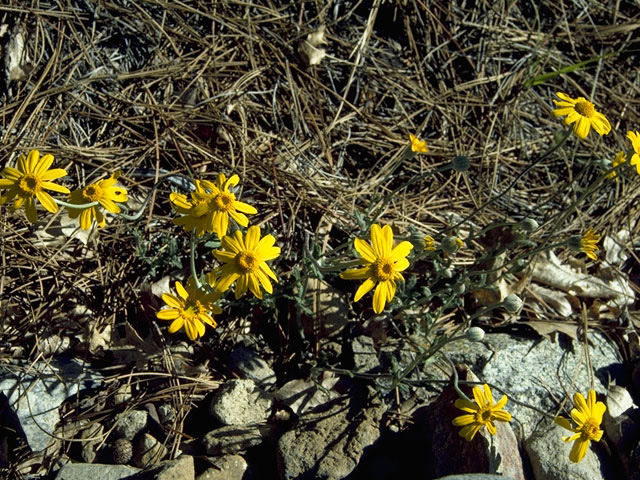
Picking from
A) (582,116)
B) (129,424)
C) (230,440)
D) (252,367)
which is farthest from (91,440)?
(582,116)

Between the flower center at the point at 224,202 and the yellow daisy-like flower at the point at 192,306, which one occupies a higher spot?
the flower center at the point at 224,202

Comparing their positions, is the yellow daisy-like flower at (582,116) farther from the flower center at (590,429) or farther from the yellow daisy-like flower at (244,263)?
the yellow daisy-like flower at (244,263)

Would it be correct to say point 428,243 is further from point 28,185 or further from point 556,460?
point 28,185

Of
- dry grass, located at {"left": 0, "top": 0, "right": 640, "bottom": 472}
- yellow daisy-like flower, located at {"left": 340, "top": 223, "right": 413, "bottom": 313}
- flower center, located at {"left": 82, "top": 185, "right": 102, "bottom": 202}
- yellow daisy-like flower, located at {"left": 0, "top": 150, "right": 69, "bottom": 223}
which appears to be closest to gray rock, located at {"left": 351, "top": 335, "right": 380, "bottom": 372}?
dry grass, located at {"left": 0, "top": 0, "right": 640, "bottom": 472}

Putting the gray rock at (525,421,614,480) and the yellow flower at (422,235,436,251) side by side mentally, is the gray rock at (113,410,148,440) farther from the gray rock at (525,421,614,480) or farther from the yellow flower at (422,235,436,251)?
the gray rock at (525,421,614,480)

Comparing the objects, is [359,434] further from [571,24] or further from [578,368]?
[571,24]

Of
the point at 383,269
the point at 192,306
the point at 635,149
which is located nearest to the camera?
the point at 383,269

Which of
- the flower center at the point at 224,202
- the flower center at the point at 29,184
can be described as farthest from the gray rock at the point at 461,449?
the flower center at the point at 29,184
